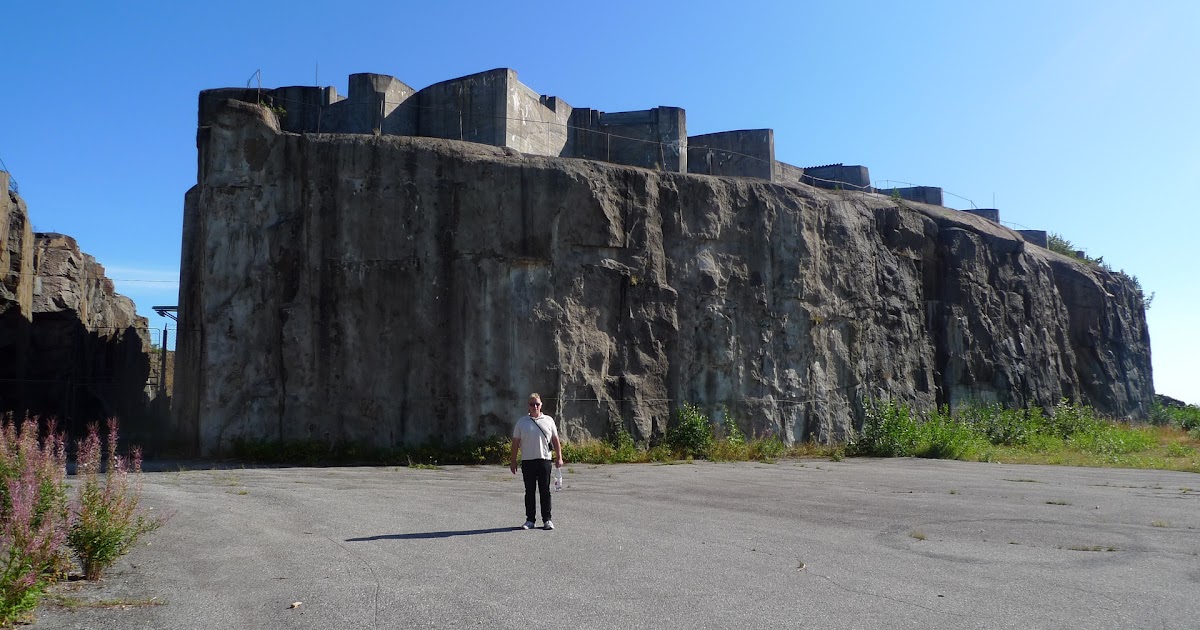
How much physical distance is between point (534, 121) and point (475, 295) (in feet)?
19.3

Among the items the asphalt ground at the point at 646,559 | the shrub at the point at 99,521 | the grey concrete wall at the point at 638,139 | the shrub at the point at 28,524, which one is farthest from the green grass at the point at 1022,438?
the shrub at the point at 28,524

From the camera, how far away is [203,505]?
37.5ft

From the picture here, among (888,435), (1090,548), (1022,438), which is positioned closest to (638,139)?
(888,435)

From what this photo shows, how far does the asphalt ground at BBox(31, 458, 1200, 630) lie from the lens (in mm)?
6465

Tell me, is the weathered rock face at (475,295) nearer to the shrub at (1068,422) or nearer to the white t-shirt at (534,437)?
the white t-shirt at (534,437)

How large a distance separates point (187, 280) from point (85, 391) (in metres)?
10.2

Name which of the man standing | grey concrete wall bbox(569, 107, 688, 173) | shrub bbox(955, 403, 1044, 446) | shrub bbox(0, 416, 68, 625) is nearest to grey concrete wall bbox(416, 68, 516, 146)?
grey concrete wall bbox(569, 107, 688, 173)

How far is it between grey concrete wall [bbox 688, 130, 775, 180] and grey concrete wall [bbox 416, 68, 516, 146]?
23.3 feet

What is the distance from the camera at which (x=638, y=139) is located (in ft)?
79.1

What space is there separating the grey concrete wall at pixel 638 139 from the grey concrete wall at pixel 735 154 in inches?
70.3

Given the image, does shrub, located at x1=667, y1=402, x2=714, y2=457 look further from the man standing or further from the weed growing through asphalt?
the weed growing through asphalt

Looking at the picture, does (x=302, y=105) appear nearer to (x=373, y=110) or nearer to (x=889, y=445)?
(x=373, y=110)

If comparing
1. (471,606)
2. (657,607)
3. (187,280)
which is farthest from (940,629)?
(187,280)

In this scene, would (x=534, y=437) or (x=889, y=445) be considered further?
(x=889, y=445)
